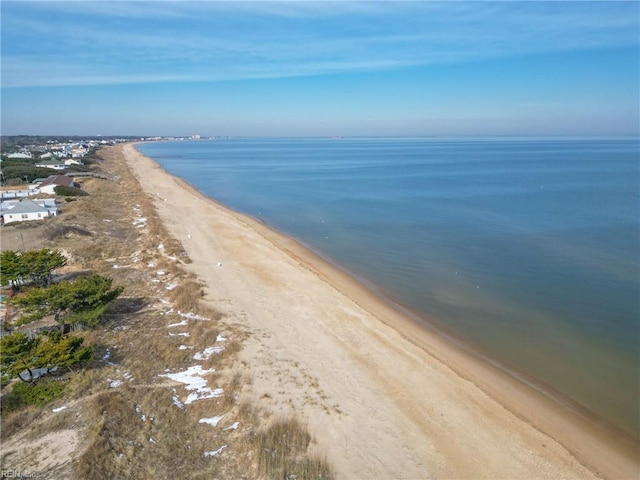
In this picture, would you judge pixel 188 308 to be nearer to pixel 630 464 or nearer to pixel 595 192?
pixel 630 464

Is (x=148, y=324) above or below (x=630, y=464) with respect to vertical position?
above

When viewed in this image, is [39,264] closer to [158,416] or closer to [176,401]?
[176,401]

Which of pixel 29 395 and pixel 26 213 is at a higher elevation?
pixel 26 213

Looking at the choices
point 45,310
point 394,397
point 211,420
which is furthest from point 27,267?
point 394,397

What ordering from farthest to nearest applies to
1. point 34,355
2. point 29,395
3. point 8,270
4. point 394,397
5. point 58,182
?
point 58,182 → point 8,270 → point 394,397 → point 34,355 → point 29,395

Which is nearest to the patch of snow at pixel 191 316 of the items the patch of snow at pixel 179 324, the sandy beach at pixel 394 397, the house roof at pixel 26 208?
the patch of snow at pixel 179 324

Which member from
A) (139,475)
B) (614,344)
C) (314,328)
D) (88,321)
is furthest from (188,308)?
(614,344)
